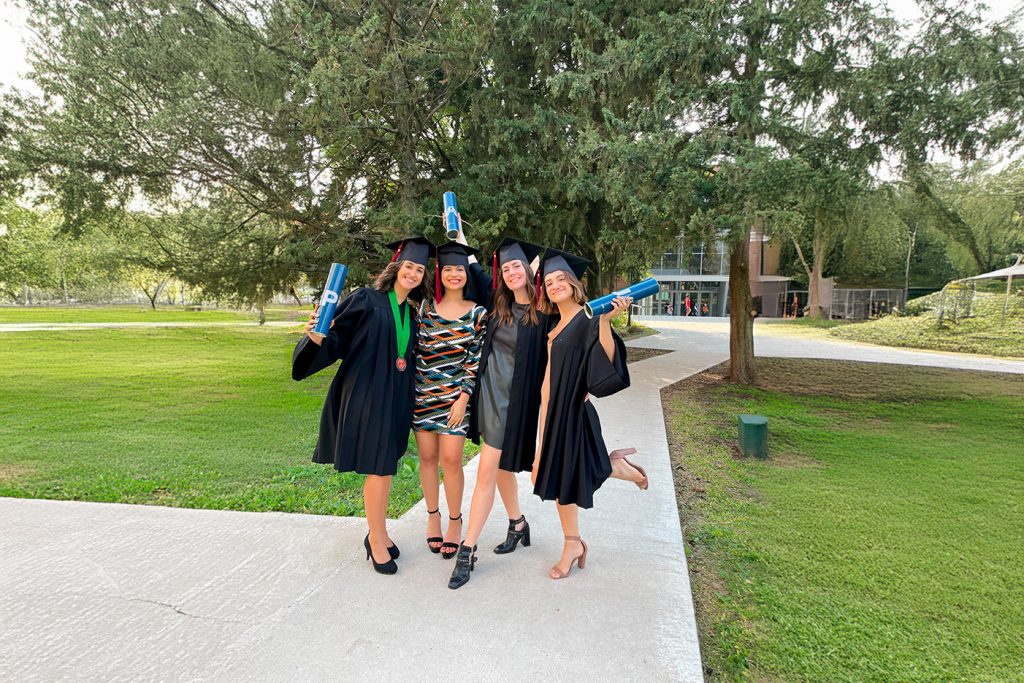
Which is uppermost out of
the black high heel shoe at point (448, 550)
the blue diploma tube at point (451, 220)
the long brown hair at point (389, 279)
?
the blue diploma tube at point (451, 220)

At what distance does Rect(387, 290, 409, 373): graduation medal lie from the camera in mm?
3303

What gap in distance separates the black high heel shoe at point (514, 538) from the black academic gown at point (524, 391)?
1.80ft

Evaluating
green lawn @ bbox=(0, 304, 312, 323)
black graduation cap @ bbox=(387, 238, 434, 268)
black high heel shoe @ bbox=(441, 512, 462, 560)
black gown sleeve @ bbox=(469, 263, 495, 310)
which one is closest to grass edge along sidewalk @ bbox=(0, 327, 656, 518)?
black high heel shoe @ bbox=(441, 512, 462, 560)

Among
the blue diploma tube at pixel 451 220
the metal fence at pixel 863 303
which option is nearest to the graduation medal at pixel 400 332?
the blue diploma tube at pixel 451 220

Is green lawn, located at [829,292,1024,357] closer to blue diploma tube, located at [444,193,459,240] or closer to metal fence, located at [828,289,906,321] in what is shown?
metal fence, located at [828,289,906,321]

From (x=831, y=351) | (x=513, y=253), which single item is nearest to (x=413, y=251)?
(x=513, y=253)

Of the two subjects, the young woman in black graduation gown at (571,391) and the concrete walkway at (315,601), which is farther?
the young woman in black graduation gown at (571,391)

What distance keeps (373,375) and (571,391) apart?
1.17m

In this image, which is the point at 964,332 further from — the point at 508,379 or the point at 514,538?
the point at 508,379

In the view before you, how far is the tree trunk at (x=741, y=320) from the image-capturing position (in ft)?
38.9

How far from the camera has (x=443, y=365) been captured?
3416 millimetres

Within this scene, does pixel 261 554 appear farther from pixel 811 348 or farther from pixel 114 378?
pixel 811 348

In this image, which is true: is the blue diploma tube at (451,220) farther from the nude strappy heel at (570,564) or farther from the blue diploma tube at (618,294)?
the nude strappy heel at (570,564)

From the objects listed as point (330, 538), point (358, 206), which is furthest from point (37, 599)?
point (358, 206)
